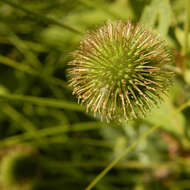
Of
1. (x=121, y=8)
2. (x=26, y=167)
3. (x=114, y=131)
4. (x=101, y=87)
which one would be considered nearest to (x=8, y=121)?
(x=26, y=167)

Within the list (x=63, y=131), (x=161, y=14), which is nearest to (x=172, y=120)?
(x=161, y=14)

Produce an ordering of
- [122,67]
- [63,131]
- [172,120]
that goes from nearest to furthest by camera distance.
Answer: [122,67] → [172,120] → [63,131]

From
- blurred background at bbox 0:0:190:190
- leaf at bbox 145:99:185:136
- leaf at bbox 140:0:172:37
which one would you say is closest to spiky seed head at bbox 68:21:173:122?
leaf at bbox 140:0:172:37

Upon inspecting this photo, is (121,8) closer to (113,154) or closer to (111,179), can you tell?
(113,154)

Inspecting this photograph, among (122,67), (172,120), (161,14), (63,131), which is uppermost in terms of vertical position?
(161,14)

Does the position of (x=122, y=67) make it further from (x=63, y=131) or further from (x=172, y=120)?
(x=63, y=131)

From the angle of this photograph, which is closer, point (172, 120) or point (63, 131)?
point (172, 120)

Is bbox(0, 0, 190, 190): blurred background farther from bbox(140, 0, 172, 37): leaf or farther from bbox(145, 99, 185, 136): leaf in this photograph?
bbox(140, 0, 172, 37): leaf
